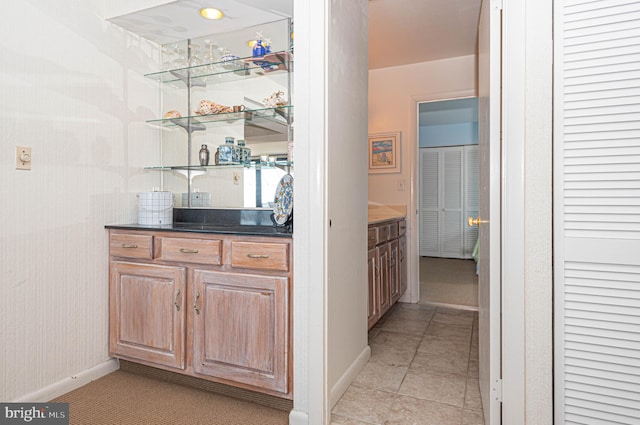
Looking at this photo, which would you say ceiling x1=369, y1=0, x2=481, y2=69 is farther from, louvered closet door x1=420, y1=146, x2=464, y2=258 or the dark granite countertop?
louvered closet door x1=420, y1=146, x2=464, y2=258

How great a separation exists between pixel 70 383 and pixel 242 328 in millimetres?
1077

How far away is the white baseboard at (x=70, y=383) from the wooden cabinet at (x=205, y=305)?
11cm

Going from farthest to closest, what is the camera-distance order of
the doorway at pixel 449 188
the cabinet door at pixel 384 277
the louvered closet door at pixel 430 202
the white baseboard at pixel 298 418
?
the louvered closet door at pixel 430 202 < the doorway at pixel 449 188 < the cabinet door at pixel 384 277 < the white baseboard at pixel 298 418

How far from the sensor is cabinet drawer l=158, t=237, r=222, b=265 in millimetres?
1874

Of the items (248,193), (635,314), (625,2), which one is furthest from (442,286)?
(625,2)

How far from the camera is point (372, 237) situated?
9.09 feet

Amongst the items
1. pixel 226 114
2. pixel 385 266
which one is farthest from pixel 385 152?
pixel 226 114

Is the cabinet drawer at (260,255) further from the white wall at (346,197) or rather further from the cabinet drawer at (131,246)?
the cabinet drawer at (131,246)

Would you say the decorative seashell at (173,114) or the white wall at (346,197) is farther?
the decorative seashell at (173,114)

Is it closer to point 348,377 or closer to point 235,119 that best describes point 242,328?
point 348,377

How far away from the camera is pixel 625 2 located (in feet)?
3.86

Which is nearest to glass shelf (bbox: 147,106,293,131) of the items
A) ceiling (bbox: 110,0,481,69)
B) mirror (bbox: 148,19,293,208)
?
mirror (bbox: 148,19,293,208)

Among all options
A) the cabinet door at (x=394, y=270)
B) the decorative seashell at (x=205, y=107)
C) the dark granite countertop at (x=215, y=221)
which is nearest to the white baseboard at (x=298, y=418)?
the dark granite countertop at (x=215, y=221)

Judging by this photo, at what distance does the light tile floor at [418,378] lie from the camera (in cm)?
178
